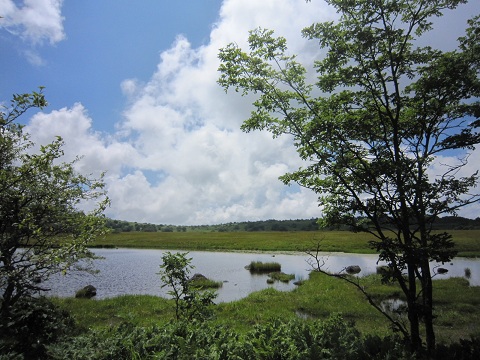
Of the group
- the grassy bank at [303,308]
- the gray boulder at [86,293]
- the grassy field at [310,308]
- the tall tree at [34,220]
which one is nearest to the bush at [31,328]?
the tall tree at [34,220]

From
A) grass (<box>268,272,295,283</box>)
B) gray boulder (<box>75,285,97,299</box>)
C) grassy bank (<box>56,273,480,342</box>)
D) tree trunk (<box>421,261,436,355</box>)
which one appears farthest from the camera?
grass (<box>268,272,295,283</box>)

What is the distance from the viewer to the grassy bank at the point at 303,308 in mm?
15930

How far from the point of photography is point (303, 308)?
2047 cm

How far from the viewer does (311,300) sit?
22531 mm

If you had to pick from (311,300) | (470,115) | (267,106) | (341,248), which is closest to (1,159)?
(267,106)

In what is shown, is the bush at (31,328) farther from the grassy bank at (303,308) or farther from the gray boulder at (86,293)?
the gray boulder at (86,293)

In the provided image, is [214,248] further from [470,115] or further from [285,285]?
[470,115]

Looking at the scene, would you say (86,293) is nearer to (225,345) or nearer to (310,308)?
(310,308)

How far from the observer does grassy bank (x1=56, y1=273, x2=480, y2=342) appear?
15.9 metres

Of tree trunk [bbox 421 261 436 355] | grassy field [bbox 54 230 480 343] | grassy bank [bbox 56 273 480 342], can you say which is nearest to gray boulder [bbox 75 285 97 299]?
grassy field [bbox 54 230 480 343]

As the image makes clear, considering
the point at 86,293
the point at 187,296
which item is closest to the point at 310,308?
the point at 187,296

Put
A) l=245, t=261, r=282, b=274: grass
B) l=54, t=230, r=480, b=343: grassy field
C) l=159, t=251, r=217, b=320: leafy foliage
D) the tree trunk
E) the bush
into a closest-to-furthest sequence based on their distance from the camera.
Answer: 1. the bush
2. the tree trunk
3. l=159, t=251, r=217, b=320: leafy foliage
4. l=54, t=230, r=480, b=343: grassy field
5. l=245, t=261, r=282, b=274: grass

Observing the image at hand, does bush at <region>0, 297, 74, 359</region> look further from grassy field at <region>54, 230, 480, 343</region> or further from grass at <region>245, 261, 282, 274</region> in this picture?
grass at <region>245, 261, 282, 274</region>

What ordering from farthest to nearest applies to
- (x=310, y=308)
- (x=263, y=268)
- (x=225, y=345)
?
1. (x=263, y=268)
2. (x=310, y=308)
3. (x=225, y=345)
